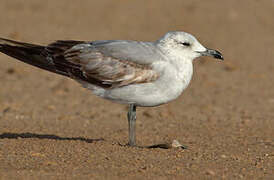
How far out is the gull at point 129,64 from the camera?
731cm

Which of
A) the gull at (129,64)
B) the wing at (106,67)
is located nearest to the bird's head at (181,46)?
the gull at (129,64)

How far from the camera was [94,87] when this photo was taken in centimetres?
772

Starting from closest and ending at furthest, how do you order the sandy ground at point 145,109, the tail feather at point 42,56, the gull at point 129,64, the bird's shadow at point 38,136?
the sandy ground at point 145,109 → the gull at point 129,64 → the tail feather at point 42,56 → the bird's shadow at point 38,136

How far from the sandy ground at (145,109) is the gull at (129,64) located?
0.71m

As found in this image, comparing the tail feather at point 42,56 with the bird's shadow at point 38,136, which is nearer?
the tail feather at point 42,56

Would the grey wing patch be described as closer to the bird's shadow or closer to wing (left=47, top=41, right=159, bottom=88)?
wing (left=47, top=41, right=159, bottom=88)

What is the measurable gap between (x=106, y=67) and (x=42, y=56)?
953mm

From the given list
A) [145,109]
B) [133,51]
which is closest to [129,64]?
[133,51]

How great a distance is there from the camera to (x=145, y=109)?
1150cm

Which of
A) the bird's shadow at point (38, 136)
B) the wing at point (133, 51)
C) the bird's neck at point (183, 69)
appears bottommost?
the bird's shadow at point (38, 136)

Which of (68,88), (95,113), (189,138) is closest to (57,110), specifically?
(95,113)

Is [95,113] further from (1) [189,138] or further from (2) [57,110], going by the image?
(1) [189,138]

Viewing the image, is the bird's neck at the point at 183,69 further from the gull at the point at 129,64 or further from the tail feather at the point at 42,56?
the tail feather at the point at 42,56

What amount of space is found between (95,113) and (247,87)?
14.4ft
